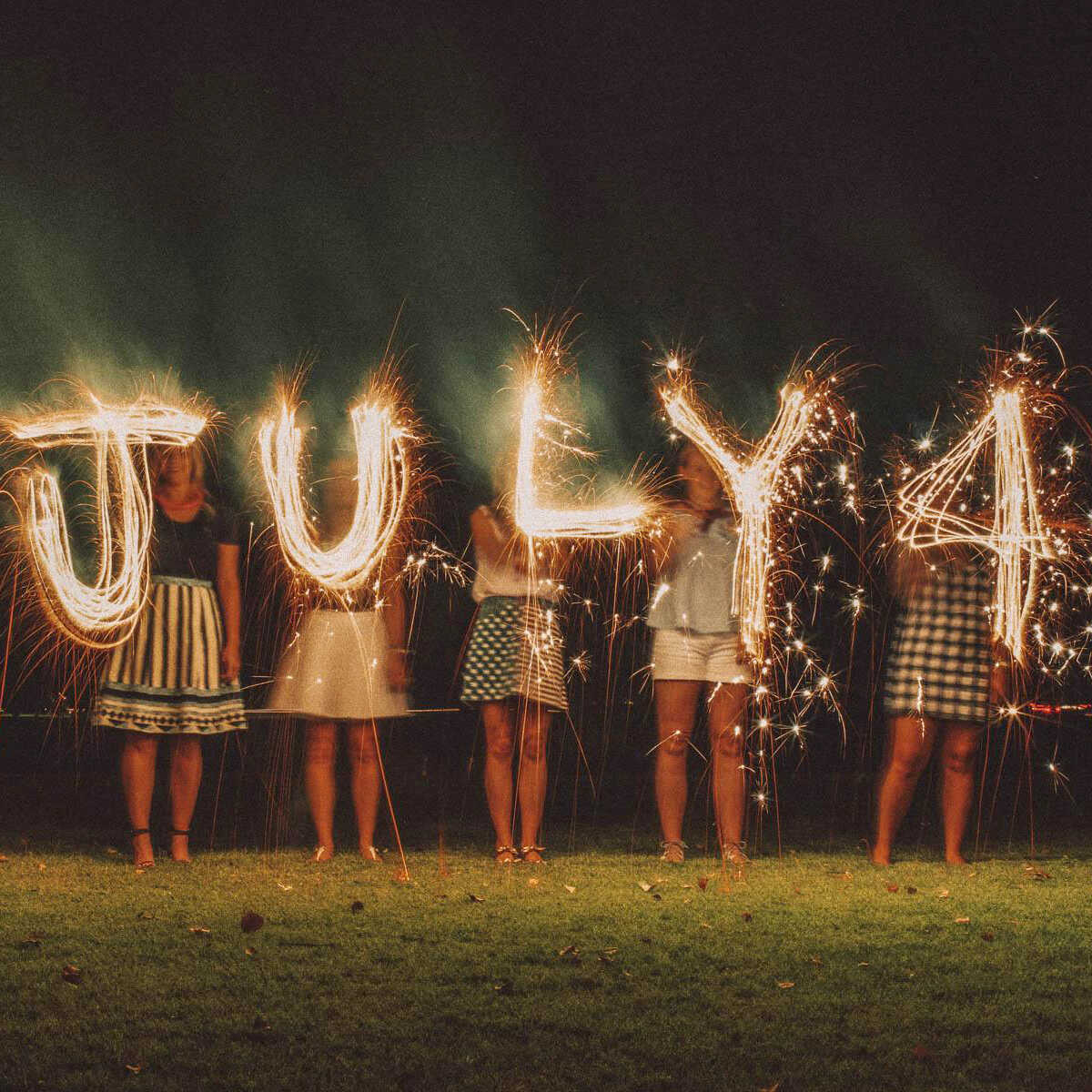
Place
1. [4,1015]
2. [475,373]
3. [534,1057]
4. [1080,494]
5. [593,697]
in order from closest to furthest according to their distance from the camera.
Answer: [534,1057], [4,1015], [1080,494], [475,373], [593,697]

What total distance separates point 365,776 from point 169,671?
0.98 m

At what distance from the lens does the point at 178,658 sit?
19.9ft

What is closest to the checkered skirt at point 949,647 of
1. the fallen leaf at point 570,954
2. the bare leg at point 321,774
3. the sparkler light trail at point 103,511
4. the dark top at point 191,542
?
the fallen leaf at point 570,954

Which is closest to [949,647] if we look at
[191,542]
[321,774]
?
[321,774]

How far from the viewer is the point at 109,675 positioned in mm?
5969

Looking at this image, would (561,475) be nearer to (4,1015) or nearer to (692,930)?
(692,930)

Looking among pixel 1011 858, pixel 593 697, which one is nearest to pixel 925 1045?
pixel 1011 858

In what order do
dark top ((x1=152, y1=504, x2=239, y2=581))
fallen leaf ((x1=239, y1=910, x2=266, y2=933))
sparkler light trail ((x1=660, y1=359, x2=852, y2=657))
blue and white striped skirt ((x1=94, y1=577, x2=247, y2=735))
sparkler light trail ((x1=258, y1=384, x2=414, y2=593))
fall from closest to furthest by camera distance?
fallen leaf ((x1=239, y1=910, x2=266, y2=933)) < sparkler light trail ((x1=660, y1=359, x2=852, y2=657)) < sparkler light trail ((x1=258, y1=384, x2=414, y2=593)) < blue and white striped skirt ((x1=94, y1=577, x2=247, y2=735)) < dark top ((x1=152, y1=504, x2=239, y2=581))

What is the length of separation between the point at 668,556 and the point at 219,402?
5.33m

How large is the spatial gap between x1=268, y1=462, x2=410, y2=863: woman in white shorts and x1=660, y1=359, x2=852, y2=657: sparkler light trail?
1540 millimetres

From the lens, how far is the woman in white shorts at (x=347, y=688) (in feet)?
20.0

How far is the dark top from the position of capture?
605 cm

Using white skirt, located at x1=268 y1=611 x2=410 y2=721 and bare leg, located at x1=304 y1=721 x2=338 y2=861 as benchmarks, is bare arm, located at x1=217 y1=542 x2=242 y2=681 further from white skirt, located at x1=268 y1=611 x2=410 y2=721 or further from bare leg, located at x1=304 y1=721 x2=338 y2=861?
bare leg, located at x1=304 y1=721 x2=338 y2=861

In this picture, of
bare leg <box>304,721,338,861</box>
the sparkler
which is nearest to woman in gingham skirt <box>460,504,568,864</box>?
the sparkler
